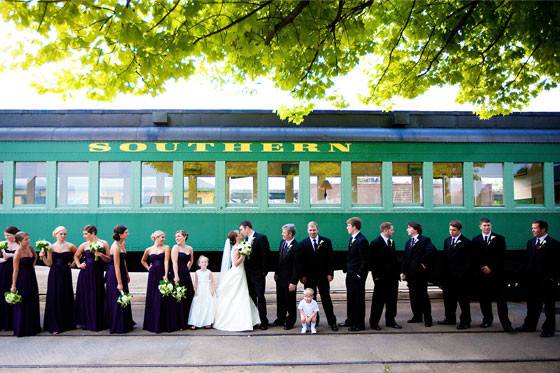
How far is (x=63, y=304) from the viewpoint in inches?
273

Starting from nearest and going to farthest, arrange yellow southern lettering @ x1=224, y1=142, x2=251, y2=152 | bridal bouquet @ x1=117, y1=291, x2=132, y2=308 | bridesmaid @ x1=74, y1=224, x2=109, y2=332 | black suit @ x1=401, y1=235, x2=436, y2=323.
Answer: bridal bouquet @ x1=117, y1=291, x2=132, y2=308, bridesmaid @ x1=74, y1=224, x2=109, y2=332, black suit @ x1=401, y1=235, x2=436, y2=323, yellow southern lettering @ x1=224, y1=142, x2=251, y2=152

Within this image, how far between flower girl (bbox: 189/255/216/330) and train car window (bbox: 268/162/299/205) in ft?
6.68

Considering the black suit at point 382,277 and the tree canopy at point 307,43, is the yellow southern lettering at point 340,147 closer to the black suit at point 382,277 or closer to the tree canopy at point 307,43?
the tree canopy at point 307,43

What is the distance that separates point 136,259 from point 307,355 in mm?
4620

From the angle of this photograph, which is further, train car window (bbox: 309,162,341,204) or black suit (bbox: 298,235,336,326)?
train car window (bbox: 309,162,341,204)

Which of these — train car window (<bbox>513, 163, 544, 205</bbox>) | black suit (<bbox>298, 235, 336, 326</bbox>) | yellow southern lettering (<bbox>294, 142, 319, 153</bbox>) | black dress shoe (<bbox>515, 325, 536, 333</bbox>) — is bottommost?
black dress shoe (<bbox>515, 325, 536, 333</bbox>)

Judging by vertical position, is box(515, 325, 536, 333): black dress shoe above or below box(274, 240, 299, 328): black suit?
below

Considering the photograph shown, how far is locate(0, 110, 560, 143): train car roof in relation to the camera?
8914mm

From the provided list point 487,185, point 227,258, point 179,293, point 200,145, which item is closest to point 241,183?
point 200,145

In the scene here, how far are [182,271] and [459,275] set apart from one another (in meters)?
4.08

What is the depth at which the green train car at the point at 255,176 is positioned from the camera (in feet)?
28.3

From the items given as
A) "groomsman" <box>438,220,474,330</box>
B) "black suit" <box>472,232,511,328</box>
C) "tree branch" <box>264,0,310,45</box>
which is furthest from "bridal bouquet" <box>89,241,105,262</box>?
"black suit" <box>472,232,511,328</box>

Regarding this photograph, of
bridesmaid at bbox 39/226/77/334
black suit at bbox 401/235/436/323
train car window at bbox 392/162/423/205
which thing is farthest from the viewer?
→ train car window at bbox 392/162/423/205

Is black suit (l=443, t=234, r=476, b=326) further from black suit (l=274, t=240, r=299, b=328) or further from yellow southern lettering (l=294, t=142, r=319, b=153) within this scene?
yellow southern lettering (l=294, t=142, r=319, b=153)
